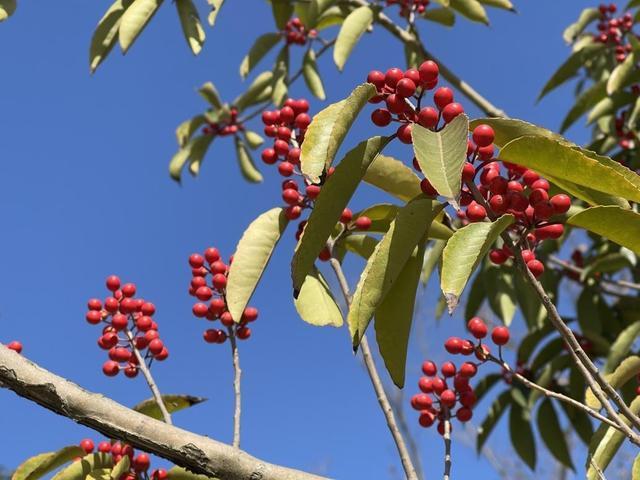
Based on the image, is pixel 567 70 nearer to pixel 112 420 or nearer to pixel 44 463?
pixel 44 463

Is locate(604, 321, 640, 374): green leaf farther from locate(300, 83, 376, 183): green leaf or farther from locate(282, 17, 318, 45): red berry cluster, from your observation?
locate(282, 17, 318, 45): red berry cluster

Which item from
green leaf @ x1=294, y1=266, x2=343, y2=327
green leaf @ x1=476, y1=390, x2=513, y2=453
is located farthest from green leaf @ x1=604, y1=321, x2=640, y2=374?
green leaf @ x1=294, y1=266, x2=343, y2=327

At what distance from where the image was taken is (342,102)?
3.39 ft

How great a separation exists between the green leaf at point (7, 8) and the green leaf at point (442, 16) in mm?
2234

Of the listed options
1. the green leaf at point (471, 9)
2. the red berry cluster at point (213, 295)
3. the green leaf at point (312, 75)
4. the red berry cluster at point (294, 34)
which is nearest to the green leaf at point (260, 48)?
the red berry cluster at point (294, 34)

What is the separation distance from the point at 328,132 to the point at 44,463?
3.49 ft

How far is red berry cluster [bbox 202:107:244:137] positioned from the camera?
4250 millimetres

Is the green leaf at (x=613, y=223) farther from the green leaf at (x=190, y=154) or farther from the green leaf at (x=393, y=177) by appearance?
the green leaf at (x=190, y=154)

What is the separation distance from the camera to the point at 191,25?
2537mm

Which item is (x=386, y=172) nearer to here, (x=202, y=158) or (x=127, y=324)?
(x=127, y=324)

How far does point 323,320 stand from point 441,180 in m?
0.49

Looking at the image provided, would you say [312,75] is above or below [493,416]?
above

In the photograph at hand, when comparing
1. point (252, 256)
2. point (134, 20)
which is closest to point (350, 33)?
point (134, 20)

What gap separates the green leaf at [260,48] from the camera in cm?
367
